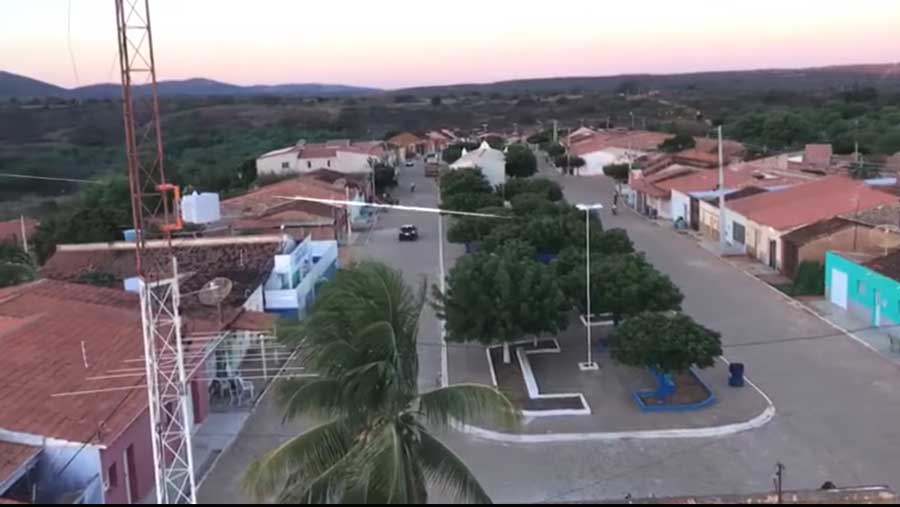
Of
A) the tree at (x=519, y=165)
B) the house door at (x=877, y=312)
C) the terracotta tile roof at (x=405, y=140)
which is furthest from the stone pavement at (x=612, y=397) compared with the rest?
the terracotta tile roof at (x=405, y=140)

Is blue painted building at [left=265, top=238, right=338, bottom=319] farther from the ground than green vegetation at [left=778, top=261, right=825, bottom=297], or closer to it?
farther from the ground

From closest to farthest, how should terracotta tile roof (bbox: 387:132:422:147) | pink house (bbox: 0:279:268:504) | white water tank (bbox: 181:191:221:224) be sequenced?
white water tank (bbox: 181:191:221:224), pink house (bbox: 0:279:268:504), terracotta tile roof (bbox: 387:132:422:147)

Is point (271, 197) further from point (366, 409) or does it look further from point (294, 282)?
point (366, 409)

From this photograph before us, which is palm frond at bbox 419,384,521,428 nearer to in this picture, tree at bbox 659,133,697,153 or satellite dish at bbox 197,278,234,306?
satellite dish at bbox 197,278,234,306

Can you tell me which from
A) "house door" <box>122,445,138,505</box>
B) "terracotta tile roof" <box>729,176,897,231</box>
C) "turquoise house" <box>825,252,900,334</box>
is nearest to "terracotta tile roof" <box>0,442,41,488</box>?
"house door" <box>122,445,138,505</box>

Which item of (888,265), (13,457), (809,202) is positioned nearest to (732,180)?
(809,202)

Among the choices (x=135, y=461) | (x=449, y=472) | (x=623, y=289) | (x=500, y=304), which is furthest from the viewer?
(x=623, y=289)
